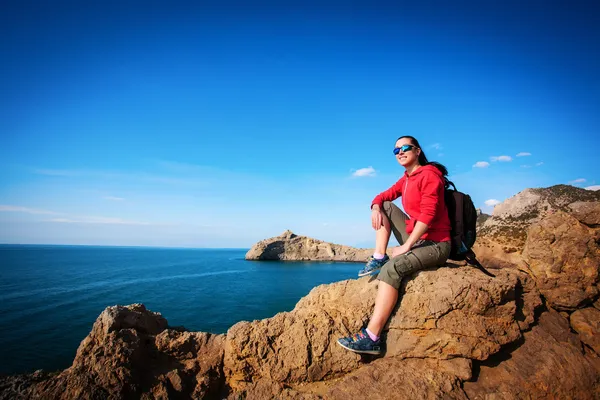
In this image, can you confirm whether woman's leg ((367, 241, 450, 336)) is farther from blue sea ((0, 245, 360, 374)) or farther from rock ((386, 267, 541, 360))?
blue sea ((0, 245, 360, 374))

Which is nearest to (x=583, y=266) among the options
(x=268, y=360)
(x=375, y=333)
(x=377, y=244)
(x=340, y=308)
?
(x=377, y=244)

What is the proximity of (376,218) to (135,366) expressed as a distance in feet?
17.2

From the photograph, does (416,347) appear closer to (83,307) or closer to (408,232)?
(408,232)

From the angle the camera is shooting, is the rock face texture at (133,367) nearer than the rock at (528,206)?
Yes

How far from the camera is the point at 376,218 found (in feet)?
15.5

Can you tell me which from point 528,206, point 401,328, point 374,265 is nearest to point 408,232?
point 374,265

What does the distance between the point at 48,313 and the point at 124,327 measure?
983 inches

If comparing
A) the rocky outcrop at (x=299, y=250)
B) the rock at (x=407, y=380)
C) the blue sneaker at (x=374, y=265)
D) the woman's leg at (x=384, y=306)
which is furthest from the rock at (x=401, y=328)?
the rocky outcrop at (x=299, y=250)

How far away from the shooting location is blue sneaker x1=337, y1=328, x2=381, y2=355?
4059 mm

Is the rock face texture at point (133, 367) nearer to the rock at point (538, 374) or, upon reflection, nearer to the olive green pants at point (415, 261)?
the olive green pants at point (415, 261)

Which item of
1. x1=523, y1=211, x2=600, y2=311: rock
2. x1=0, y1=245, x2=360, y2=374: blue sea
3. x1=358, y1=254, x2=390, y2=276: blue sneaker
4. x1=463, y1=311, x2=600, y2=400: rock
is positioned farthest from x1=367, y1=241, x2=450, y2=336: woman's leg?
x1=0, y1=245, x2=360, y2=374: blue sea

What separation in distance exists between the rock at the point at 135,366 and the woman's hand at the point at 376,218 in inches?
157

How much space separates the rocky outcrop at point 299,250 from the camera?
93188mm

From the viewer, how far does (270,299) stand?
31312 millimetres
